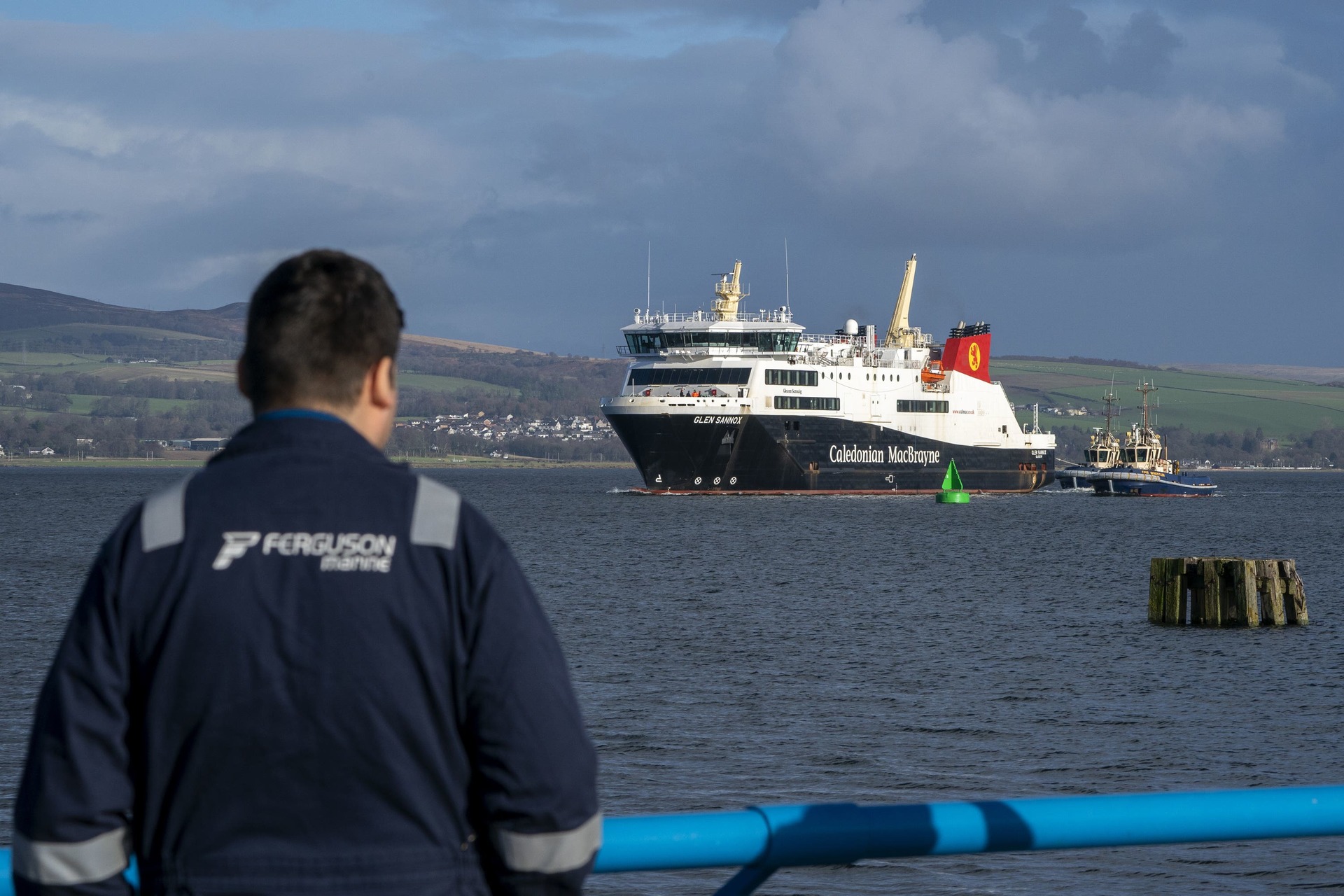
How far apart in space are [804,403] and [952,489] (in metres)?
11.2

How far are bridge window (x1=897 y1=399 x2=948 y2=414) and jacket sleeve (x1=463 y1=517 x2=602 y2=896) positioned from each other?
221ft

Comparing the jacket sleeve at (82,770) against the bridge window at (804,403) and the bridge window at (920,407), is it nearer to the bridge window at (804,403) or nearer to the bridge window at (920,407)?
the bridge window at (804,403)

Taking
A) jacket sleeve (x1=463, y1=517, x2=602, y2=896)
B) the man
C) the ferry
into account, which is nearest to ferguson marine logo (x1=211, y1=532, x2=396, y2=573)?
the man

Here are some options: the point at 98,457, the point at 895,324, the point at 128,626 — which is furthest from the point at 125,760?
the point at 98,457

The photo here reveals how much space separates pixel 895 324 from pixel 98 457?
458 feet

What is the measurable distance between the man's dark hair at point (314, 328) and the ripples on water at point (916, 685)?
8205 millimetres

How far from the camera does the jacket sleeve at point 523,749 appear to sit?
6.93ft

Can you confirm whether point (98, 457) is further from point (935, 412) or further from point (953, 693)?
point (953, 693)

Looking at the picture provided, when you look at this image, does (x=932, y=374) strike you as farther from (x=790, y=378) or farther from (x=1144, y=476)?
(x=1144, y=476)

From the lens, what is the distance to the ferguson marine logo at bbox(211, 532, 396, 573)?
207 centimetres

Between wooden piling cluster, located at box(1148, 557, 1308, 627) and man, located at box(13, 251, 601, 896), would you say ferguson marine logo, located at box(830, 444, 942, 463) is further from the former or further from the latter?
man, located at box(13, 251, 601, 896)

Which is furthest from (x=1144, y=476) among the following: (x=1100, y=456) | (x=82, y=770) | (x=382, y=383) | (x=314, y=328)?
(x=82, y=770)

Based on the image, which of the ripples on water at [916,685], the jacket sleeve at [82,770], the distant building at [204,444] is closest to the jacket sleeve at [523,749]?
the jacket sleeve at [82,770]

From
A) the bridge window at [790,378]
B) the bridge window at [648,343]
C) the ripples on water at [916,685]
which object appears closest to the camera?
the ripples on water at [916,685]
